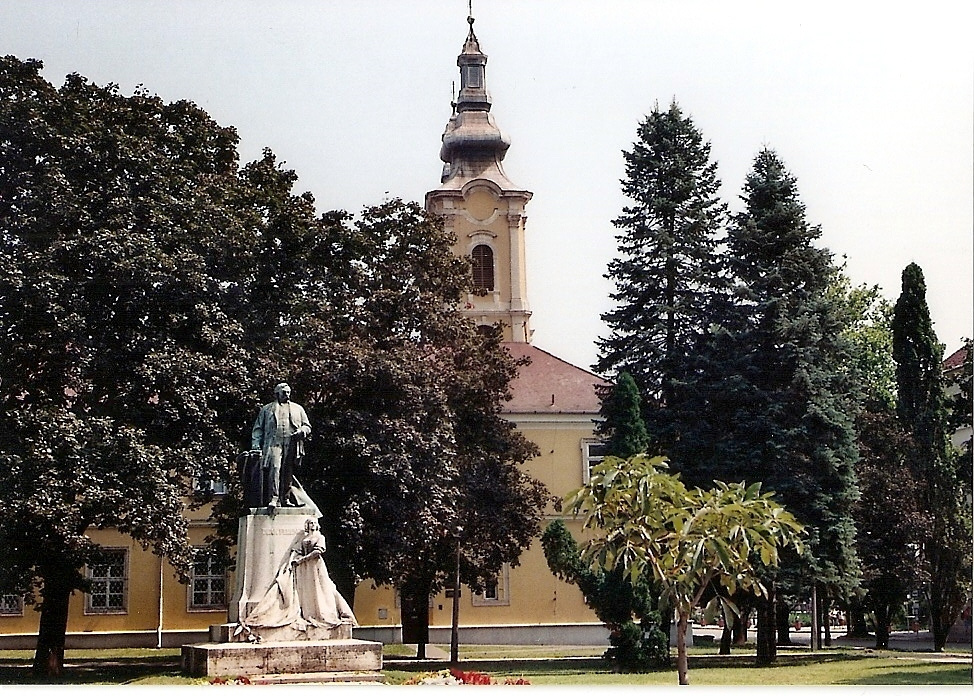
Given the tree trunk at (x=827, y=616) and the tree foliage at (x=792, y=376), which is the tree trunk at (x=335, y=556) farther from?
the tree trunk at (x=827, y=616)

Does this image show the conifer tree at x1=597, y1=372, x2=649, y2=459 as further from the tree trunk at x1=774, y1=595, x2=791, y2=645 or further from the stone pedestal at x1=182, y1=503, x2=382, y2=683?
the stone pedestal at x1=182, y1=503, x2=382, y2=683

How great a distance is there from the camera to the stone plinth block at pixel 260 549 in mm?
13117

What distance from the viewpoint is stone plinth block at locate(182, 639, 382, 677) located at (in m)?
12.5

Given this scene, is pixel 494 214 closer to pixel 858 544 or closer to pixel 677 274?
pixel 677 274

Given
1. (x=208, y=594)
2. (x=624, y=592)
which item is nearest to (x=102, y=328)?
(x=208, y=594)

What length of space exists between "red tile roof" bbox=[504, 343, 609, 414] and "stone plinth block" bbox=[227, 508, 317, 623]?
4.34 metres

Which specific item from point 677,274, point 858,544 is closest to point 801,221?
point 677,274

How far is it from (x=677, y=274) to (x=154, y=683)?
7854 mm

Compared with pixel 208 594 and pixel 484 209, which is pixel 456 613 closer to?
pixel 208 594

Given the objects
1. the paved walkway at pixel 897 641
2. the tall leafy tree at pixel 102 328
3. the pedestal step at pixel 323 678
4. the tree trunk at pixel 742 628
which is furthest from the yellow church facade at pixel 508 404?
the pedestal step at pixel 323 678

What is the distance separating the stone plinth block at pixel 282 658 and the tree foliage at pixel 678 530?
8.14 feet

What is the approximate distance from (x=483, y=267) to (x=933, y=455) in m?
6.17

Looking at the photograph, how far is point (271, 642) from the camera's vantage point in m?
12.8

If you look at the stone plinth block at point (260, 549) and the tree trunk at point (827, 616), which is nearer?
the stone plinth block at point (260, 549)
